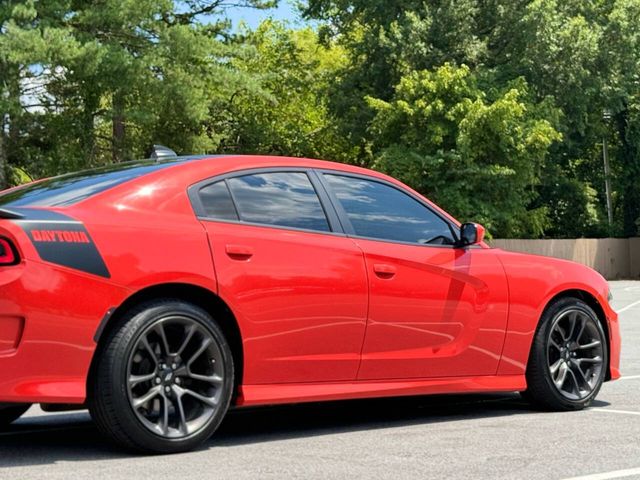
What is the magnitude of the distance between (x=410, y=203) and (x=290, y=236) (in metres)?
1.20

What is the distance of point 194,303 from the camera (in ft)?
19.9

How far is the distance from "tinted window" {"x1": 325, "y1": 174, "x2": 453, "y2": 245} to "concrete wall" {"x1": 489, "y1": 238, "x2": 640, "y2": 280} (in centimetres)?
4271

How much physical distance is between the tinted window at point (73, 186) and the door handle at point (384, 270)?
1.31 m

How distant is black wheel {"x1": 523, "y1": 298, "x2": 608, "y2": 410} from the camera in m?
7.65

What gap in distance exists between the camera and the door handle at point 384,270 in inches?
265

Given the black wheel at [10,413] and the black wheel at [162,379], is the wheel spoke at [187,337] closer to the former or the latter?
the black wheel at [162,379]

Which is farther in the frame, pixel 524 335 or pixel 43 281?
pixel 524 335

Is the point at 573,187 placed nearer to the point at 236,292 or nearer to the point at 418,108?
the point at 418,108

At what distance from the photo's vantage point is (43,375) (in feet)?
18.1

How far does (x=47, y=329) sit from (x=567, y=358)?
379cm

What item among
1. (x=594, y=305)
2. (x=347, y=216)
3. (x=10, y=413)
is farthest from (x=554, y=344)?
(x=10, y=413)

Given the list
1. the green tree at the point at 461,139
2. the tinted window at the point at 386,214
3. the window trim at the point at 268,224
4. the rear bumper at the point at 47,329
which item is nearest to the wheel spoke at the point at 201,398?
the rear bumper at the point at 47,329

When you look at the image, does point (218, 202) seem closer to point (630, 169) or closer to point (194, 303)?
point (194, 303)

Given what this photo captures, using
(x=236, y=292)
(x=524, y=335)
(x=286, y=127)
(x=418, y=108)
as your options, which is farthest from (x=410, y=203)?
(x=286, y=127)
